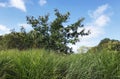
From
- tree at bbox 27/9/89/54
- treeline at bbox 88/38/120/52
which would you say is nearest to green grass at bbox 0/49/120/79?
treeline at bbox 88/38/120/52

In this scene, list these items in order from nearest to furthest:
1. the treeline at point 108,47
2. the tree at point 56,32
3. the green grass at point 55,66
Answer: the green grass at point 55,66 → the treeline at point 108,47 → the tree at point 56,32

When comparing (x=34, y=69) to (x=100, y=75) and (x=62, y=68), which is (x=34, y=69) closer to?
(x=62, y=68)

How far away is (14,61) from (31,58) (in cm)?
47

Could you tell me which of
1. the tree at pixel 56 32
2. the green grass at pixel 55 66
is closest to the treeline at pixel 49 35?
the tree at pixel 56 32

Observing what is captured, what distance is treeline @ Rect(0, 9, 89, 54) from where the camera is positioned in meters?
20.0

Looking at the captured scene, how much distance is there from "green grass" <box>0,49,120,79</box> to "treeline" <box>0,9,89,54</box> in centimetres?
974

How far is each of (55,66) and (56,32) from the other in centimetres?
1102

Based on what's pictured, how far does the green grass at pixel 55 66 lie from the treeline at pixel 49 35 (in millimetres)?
9742

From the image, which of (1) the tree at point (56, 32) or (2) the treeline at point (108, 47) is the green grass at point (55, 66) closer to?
(2) the treeline at point (108, 47)

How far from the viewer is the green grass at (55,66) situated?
912cm

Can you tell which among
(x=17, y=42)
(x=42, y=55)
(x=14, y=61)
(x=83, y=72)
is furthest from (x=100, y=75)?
(x=17, y=42)

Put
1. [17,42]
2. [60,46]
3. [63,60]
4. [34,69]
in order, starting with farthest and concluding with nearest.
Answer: [17,42]
[60,46]
[63,60]
[34,69]

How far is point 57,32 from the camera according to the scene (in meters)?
20.3

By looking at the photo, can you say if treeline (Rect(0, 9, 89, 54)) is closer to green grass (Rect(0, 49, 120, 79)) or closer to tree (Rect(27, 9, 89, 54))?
tree (Rect(27, 9, 89, 54))
